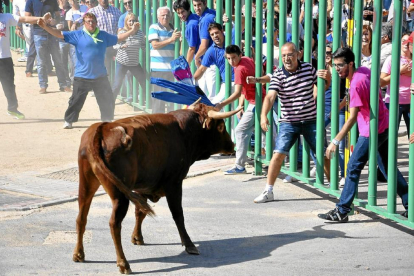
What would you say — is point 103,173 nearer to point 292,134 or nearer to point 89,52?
point 292,134

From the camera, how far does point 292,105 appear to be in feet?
29.4

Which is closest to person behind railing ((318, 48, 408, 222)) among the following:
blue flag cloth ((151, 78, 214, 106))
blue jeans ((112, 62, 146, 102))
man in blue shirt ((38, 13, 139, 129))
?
blue flag cloth ((151, 78, 214, 106))

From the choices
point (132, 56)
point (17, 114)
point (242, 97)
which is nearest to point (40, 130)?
point (17, 114)

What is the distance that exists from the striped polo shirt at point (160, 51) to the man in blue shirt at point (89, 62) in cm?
42

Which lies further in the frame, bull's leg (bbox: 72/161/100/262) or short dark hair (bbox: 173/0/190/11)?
short dark hair (bbox: 173/0/190/11)

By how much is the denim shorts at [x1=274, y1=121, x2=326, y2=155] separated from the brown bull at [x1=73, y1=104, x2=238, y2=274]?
3.95 feet

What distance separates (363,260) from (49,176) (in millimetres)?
4959

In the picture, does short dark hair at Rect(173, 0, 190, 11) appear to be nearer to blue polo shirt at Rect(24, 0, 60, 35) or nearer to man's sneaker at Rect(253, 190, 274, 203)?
man's sneaker at Rect(253, 190, 274, 203)

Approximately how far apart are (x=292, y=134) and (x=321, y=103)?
1.56 ft

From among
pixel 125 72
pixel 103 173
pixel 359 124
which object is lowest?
pixel 103 173

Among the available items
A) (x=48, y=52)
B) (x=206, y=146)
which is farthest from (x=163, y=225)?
(x=48, y=52)

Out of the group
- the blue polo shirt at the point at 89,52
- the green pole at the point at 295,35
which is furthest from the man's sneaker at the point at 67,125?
the green pole at the point at 295,35

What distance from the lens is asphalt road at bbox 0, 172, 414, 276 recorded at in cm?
685

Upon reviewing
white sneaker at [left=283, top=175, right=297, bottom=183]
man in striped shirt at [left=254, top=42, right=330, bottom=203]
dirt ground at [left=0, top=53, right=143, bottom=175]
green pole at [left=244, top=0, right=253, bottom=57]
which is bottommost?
white sneaker at [left=283, top=175, right=297, bottom=183]
